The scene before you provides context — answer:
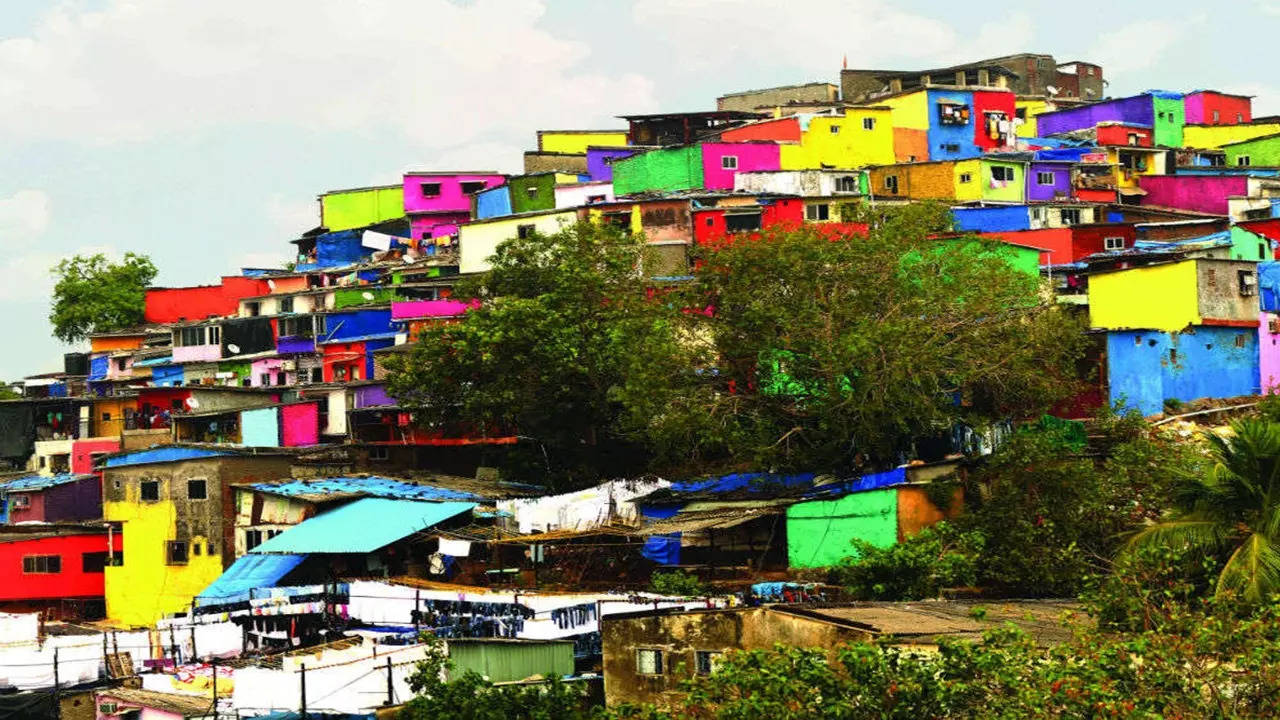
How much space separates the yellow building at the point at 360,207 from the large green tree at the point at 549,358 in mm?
20152

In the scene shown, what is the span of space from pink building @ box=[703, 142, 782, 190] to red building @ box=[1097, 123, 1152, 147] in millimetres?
10559

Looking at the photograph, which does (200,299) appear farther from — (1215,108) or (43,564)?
(1215,108)

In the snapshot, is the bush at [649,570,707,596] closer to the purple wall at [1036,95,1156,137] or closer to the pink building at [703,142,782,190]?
the pink building at [703,142,782,190]

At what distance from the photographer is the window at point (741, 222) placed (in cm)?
4275

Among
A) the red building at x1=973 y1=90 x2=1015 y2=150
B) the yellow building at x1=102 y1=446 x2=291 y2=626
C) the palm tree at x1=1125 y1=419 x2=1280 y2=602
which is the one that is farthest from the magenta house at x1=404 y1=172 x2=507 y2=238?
the palm tree at x1=1125 y1=419 x2=1280 y2=602

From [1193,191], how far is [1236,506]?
111 feet

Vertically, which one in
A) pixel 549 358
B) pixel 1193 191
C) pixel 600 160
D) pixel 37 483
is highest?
pixel 600 160

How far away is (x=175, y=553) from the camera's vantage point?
34.7 meters

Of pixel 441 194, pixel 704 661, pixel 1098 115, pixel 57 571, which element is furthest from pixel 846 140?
pixel 704 661

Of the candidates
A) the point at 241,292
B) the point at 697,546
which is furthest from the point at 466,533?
the point at 241,292

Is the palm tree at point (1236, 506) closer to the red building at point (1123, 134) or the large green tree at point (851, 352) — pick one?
the large green tree at point (851, 352)

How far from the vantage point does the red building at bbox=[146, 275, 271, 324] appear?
177ft

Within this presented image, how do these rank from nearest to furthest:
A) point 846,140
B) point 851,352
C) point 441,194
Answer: point 851,352, point 846,140, point 441,194

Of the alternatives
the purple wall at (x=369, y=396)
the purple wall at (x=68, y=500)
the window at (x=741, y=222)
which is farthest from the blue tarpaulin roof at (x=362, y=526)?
the window at (x=741, y=222)
